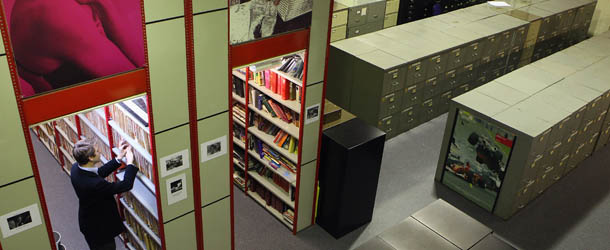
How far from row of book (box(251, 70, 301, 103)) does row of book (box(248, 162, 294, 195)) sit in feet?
3.44

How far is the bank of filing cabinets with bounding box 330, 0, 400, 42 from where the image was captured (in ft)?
29.1

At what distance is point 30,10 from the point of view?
2.94 m

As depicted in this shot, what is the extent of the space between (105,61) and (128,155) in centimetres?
135

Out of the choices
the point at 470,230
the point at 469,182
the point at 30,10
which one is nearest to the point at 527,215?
the point at 469,182

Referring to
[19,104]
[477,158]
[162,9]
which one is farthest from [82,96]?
[477,158]

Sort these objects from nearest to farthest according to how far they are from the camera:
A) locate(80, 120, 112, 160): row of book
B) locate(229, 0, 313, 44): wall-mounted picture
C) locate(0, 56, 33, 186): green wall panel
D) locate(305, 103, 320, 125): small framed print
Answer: locate(0, 56, 33, 186): green wall panel, locate(229, 0, 313, 44): wall-mounted picture, locate(305, 103, 320, 125): small framed print, locate(80, 120, 112, 160): row of book

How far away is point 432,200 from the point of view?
6.61 metres

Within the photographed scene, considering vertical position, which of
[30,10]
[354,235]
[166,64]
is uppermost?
[30,10]

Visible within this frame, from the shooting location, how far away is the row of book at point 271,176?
232 inches

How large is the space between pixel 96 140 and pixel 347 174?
2686 millimetres

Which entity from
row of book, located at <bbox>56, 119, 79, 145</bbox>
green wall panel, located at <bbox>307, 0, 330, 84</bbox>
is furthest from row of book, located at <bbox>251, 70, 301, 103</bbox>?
row of book, located at <bbox>56, 119, 79, 145</bbox>

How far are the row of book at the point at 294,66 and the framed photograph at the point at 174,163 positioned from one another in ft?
5.02

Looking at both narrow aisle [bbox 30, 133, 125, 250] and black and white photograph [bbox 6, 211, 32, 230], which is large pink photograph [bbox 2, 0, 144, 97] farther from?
narrow aisle [bbox 30, 133, 125, 250]

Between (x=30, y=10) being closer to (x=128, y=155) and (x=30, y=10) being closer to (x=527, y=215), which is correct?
(x=128, y=155)
